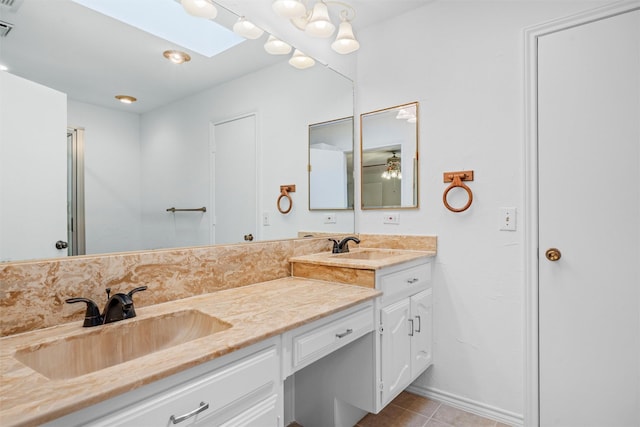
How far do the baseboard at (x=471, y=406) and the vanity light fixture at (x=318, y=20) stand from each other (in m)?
2.23

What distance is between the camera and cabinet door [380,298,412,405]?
1.64m

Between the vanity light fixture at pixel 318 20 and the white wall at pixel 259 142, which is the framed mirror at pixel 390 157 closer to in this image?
the white wall at pixel 259 142

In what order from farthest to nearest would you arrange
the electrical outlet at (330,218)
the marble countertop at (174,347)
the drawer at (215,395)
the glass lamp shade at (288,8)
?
the electrical outlet at (330,218), the glass lamp shade at (288,8), the drawer at (215,395), the marble countertop at (174,347)

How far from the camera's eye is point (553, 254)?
173 cm

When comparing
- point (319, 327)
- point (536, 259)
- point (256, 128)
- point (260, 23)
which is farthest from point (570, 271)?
point (260, 23)

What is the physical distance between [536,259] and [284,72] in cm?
175

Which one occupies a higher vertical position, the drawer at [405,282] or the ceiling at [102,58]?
the ceiling at [102,58]

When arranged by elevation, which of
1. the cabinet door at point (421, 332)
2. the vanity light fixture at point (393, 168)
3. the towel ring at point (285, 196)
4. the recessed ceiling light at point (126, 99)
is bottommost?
the cabinet door at point (421, 332)

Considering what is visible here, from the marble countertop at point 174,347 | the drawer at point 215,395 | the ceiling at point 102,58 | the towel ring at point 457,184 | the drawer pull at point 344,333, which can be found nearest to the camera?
the marble countertop at point 174,347

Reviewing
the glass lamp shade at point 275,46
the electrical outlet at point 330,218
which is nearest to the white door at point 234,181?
the glass lamp shade at point 275,46

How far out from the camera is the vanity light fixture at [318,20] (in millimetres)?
1737

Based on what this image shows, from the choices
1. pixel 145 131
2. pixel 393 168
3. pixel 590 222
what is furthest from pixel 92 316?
pixel 590 222

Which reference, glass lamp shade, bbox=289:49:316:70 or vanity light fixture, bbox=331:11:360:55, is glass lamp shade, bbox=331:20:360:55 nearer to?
vanity light fixture, bbox=331:11:360:55

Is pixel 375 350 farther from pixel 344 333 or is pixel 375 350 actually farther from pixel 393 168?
pixel 393 168
